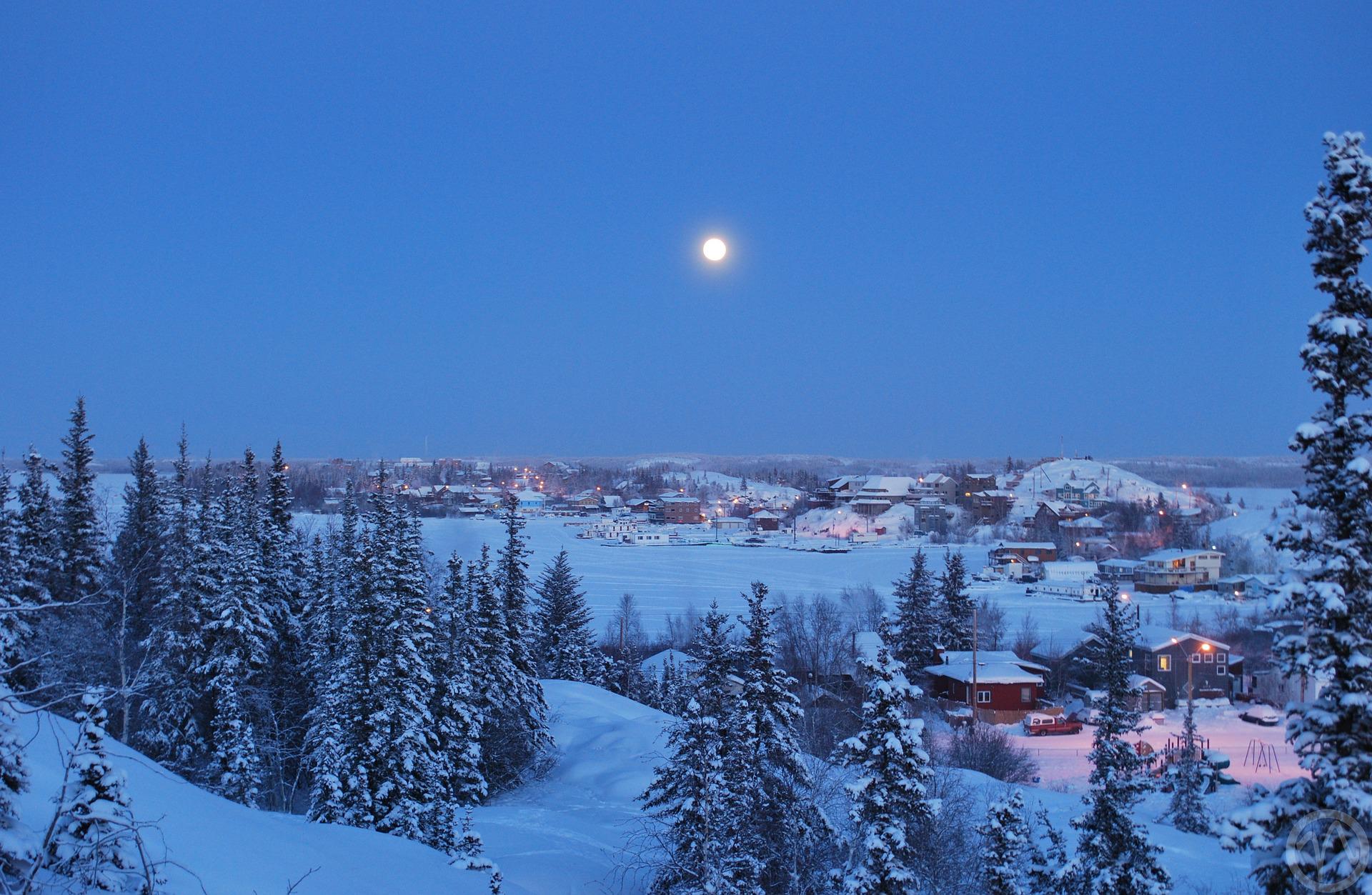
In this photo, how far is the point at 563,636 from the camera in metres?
41.9

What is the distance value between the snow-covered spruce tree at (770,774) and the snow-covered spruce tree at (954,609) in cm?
3389

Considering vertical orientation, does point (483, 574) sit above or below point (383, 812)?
above

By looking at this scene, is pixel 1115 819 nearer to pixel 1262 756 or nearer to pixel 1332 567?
pixel 1332 567

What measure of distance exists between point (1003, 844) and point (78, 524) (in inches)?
1218

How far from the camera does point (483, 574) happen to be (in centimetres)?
2716

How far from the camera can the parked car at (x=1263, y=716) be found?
36.5 m

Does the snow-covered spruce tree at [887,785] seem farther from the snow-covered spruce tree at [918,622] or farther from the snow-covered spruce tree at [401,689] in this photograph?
the snow-covered spruce tree at [918,622]

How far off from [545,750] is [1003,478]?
5967 inches

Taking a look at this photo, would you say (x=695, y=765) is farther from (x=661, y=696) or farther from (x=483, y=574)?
(x=661, y=696)

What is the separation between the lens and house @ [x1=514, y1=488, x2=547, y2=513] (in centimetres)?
15162

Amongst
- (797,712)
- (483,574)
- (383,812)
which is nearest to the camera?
(797,712)

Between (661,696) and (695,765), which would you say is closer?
(695,765)

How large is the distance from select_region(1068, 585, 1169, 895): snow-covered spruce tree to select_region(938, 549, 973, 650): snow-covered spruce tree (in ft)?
113

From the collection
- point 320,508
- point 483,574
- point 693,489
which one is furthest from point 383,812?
point 693,489
